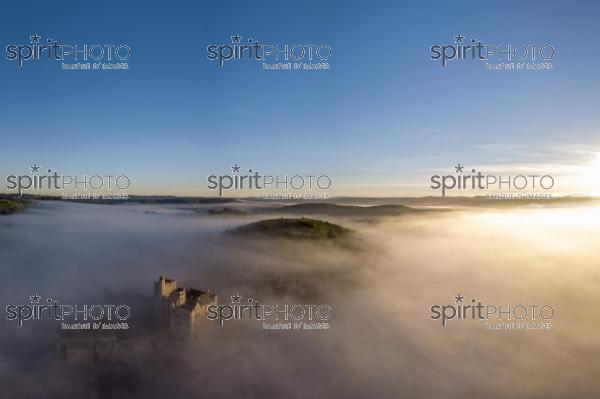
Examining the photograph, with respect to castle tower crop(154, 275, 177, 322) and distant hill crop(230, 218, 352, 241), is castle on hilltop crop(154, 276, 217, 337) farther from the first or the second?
distant hill crop(230, 218, 352, 241)

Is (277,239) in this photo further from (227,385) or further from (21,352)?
(21,352)

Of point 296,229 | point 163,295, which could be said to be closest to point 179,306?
point 163,295

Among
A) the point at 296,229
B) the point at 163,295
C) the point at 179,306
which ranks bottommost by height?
the point at 179,306

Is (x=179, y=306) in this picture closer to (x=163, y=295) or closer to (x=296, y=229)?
(x=163, y=295)

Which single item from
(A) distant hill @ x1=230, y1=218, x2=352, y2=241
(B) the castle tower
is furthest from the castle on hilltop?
(A) distant hill @ x1=230, y1=218, x2=352, y2=241

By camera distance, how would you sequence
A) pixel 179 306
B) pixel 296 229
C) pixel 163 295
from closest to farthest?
pixel 179 306, pixel 163 295, pixel 296 229

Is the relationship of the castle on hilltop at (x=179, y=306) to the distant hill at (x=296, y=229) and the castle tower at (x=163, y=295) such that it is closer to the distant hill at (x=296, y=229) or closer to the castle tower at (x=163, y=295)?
the castle tower at (x=163, y=295)
